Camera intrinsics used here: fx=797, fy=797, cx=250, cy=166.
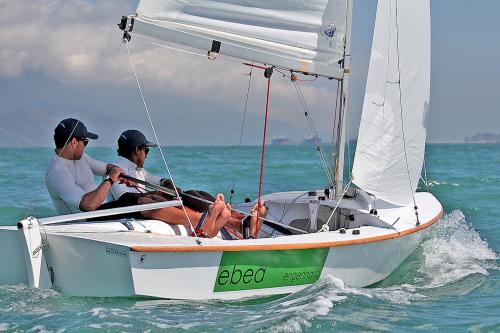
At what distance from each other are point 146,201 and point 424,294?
251 centimetres

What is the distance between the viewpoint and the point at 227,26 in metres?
6.36

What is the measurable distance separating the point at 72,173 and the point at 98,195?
538 mm

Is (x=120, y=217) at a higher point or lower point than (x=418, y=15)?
lower

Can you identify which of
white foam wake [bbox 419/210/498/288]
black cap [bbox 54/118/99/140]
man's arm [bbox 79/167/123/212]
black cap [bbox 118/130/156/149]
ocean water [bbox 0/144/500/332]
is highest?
black cap [bbox 54/118/99/140]

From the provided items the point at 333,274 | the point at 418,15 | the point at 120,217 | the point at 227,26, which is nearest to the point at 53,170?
the point at 120,217

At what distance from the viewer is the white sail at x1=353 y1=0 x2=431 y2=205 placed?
7.89 meters

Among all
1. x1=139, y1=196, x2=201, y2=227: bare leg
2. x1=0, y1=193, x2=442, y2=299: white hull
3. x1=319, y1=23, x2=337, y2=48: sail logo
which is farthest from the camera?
x1=319, y1=23, x2=337, y2=48: sail logo

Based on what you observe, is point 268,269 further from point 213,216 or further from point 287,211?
point 287,211

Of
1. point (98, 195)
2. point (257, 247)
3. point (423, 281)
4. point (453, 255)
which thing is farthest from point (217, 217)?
point (453, 255)

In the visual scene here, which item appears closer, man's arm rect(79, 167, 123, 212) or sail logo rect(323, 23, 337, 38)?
man's arm rect(79, 167, 123, 212)

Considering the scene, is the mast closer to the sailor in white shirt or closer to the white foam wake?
the white foam wake

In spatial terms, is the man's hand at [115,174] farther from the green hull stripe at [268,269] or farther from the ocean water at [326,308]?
the green hull stripe at [268,269]

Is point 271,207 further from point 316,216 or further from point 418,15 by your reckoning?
point 418,15

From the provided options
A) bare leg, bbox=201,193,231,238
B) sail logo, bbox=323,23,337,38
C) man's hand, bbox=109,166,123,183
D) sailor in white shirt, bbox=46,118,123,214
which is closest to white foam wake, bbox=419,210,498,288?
bare leg, bbox=201,193,231,238
